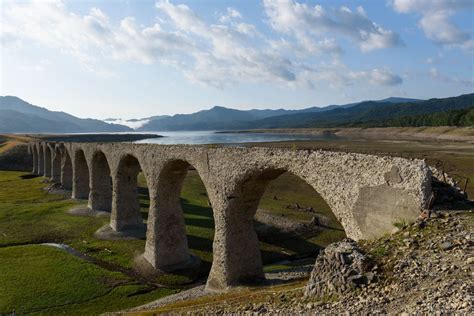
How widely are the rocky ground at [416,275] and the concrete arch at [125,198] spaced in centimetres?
2776

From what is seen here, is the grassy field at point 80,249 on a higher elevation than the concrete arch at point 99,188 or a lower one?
lower

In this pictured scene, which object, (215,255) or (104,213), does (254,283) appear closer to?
(215,255)

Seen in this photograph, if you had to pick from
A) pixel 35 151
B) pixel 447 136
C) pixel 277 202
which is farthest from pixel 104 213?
pixel 447 136

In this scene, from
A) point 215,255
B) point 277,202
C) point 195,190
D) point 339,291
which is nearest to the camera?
point 339,291

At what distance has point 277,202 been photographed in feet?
166

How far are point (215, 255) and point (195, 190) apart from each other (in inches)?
1360

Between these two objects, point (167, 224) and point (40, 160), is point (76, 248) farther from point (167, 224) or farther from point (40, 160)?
point (40, 160)

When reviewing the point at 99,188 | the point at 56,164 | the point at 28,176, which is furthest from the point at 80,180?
the point at 28,176

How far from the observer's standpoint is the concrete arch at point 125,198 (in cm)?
3891

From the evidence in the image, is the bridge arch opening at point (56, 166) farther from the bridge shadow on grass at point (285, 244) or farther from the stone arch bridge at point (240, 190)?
the bridge shadow on grass at point (285, 244)

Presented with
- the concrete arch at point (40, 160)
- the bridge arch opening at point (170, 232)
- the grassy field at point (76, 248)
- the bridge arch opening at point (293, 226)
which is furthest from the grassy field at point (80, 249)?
the concrete arch at point (40, 160)

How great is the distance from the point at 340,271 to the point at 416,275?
2.51 meters

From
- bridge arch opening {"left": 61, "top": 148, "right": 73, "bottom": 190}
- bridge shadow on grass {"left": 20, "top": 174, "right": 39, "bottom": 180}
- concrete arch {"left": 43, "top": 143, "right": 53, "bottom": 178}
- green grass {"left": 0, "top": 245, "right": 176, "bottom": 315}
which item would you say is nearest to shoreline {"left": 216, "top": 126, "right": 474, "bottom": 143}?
bridge arch opening {"left": 61, "top": 148, "right": 73, "bottom": 190}

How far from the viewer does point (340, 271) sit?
12555 millimetres
